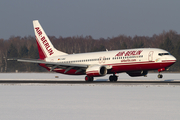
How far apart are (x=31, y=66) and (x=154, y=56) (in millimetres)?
91778

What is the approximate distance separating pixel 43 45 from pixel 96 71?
46.9 ft

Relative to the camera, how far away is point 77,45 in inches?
6063

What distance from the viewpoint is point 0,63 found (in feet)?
415

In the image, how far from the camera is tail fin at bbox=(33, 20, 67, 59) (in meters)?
43.8

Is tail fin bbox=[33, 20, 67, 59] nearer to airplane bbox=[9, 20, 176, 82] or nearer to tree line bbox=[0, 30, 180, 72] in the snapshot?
airplane bbox=[9, 20, 176, 82]

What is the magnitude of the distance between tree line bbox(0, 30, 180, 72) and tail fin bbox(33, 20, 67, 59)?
66737 millimetres

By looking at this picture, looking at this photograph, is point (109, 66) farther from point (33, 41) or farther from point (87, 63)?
point (33, 41)

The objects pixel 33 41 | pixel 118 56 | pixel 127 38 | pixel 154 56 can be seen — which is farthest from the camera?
pixel 33 41

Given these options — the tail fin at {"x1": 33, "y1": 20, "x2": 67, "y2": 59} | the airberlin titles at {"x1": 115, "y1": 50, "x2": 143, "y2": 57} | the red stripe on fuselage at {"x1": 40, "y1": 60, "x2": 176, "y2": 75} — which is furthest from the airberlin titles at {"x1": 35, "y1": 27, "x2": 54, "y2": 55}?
the airberlin titles at {"x1": 115, "y1": 50, "x2": 143, "y2": 57}

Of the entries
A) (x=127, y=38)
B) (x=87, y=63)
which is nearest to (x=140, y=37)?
(x=127, y=38)

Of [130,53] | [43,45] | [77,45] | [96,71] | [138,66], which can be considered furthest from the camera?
[77,45]

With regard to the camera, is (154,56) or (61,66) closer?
(154,56)

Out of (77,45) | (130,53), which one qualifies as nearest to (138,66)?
(130,53)

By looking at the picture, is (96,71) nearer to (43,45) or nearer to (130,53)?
(130,53)
